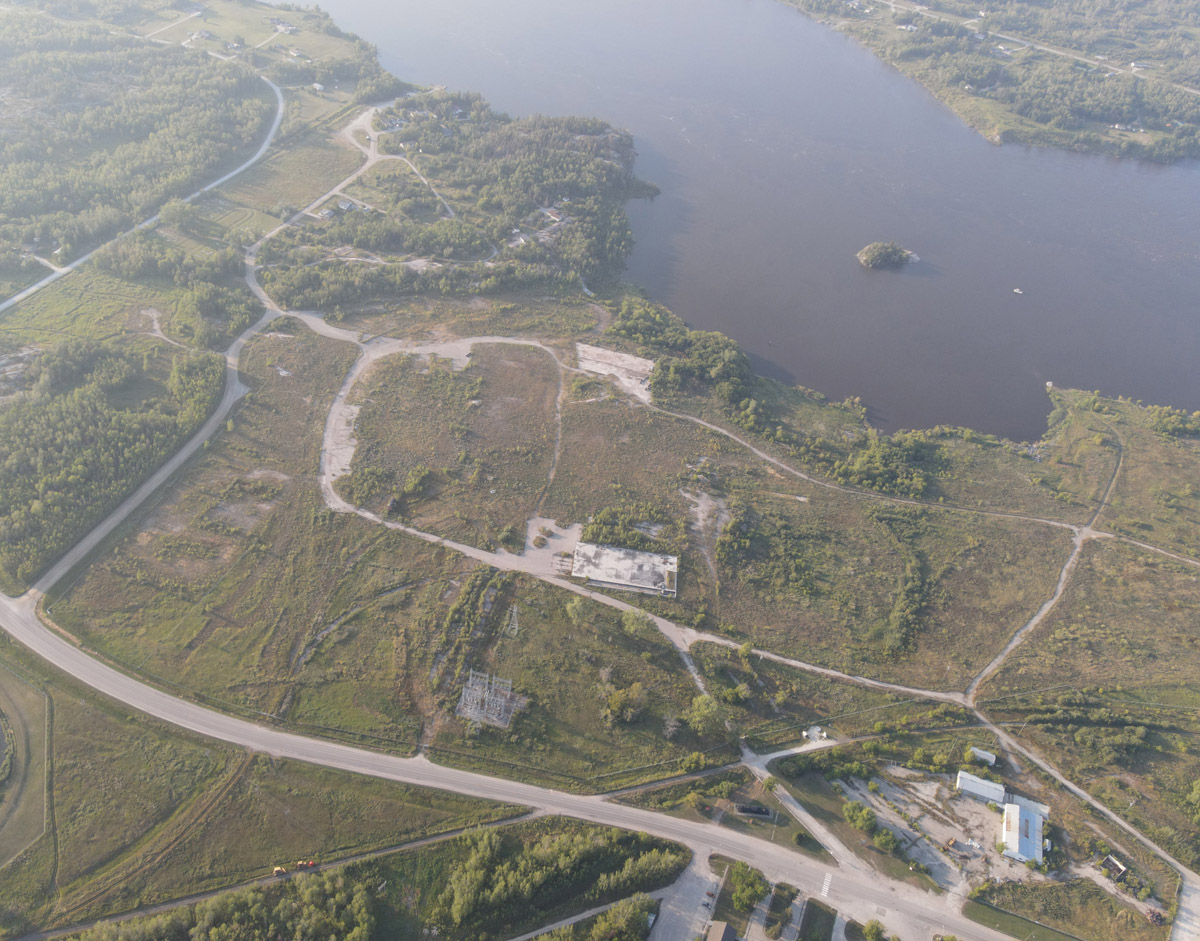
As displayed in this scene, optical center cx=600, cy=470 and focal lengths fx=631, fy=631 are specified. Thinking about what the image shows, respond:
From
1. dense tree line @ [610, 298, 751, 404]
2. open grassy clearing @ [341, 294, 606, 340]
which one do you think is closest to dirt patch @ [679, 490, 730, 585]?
dense tree line @ [610, 298, 751, 404]

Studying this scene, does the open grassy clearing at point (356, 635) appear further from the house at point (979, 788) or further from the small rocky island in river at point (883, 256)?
the small rocky island in river at point (883, 256)

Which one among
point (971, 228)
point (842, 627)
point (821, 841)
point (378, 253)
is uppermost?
point (971, 228)

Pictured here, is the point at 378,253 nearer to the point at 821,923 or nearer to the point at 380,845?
the point at 380,845

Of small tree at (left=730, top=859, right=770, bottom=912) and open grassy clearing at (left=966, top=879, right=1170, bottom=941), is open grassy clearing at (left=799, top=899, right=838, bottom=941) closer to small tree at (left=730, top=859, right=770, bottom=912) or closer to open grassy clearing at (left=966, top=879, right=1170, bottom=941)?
small tree at (left=730, top=859, right=770, bottom=912)

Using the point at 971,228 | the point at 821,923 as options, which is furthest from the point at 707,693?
the point at 971,228

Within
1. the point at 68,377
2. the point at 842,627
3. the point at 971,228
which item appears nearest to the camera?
the point at 842,627

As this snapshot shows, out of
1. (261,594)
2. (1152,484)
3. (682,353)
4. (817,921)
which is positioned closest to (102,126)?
(261,594)

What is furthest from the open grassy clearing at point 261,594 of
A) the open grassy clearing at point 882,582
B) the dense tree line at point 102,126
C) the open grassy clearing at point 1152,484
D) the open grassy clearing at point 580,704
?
the open grassy clearing at point 1152,484
